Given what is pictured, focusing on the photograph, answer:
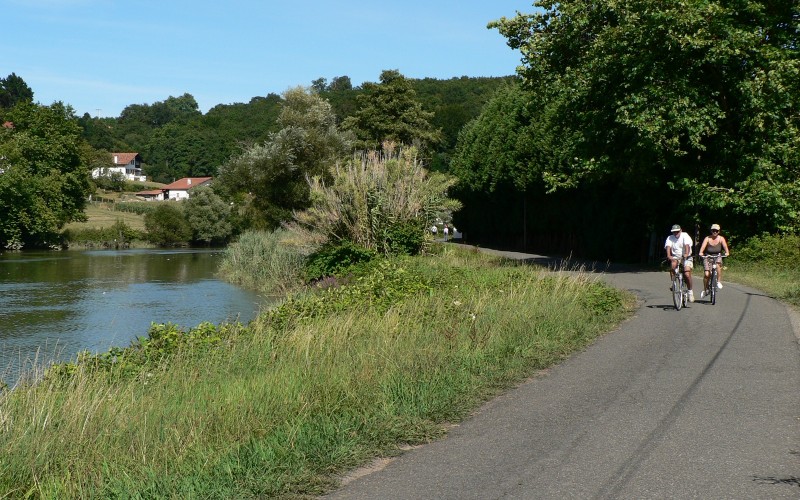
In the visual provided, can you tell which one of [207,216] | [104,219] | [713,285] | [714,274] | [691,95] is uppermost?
[691,95]

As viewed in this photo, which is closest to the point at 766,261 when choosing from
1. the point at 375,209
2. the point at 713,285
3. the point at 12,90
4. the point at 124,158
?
the point at 713,285

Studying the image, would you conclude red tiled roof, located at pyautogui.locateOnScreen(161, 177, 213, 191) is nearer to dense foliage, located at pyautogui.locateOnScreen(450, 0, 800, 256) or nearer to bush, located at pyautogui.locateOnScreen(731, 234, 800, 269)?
dense foliage, located at pyautogui.locateOnScreen(450, 0, 800, 256)

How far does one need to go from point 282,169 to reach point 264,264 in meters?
15.6

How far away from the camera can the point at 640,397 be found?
8797 mm

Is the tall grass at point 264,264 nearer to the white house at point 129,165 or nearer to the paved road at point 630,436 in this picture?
the paved road at point 630,436

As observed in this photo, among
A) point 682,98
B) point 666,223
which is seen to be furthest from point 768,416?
point 666,223

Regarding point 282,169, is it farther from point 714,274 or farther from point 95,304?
point 714,274

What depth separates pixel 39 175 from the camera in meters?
71.4

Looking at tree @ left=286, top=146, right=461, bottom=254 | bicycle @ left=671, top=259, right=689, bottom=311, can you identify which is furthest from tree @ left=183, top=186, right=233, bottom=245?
bicycle @ left=671, top=259, right=689, bottom=311

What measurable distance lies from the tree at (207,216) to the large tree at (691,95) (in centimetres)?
5771

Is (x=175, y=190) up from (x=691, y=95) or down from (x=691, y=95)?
down

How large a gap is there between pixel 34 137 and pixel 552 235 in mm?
48348

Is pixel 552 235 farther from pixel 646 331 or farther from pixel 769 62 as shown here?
pixel 646 331

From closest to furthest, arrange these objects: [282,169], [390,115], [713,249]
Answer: [713,249] → [282,169] → [390,115]
